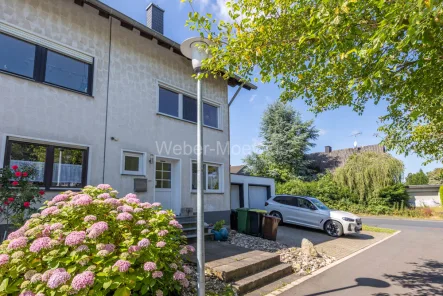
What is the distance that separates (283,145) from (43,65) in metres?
23.6

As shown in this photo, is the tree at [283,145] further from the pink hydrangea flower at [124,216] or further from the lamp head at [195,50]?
the pink hydrangea flower at [124,216]

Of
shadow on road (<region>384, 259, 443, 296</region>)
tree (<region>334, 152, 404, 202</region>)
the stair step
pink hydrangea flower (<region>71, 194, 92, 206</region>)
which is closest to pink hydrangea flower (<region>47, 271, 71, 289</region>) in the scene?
pink hydrangea flower (<region>71, 194, 92, 206</region>)

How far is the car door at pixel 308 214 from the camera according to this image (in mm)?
12141

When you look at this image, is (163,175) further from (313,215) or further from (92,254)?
(313,215)

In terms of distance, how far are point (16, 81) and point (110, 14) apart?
9.98 ft

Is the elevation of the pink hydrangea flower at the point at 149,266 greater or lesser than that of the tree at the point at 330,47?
lesser

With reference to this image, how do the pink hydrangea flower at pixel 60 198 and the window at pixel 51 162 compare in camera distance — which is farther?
the window at pixel 51 162

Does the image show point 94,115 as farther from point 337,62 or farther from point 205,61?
point 337,62

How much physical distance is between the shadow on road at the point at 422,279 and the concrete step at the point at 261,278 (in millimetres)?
2372

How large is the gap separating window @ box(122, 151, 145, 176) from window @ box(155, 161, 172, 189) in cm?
70

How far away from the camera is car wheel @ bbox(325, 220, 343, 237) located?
1140 centimetres

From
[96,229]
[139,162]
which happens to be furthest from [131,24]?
[96,229]

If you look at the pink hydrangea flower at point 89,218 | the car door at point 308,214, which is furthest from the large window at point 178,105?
the pink hydrangea flower at point 89,218

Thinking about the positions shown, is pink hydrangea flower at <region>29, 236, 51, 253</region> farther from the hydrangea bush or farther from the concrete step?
the concrete step
